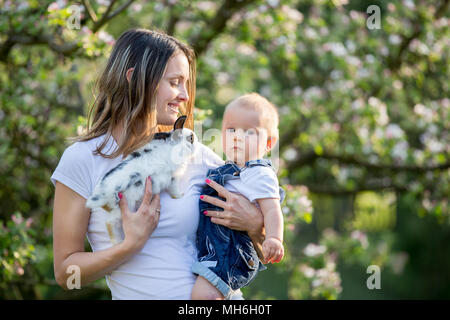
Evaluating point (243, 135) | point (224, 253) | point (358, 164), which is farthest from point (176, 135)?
point (358, 164)

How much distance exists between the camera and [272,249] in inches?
80.2

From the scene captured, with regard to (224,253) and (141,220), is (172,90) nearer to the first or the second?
(141,220)

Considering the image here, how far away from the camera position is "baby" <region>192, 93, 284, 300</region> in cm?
204

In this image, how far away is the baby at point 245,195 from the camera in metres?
2.04

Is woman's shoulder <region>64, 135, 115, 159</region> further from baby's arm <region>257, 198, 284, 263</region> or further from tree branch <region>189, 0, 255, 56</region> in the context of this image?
tree branch <region>189, 0, 255, 56</region>

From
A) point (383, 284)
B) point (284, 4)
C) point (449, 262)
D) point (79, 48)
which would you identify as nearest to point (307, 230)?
point (383, 284)

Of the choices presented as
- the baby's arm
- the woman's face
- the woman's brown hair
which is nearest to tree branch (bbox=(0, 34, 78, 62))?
the woman's brown hair

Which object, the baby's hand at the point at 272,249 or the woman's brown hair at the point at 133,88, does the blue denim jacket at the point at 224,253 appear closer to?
the baby's hand at the point at 272,249

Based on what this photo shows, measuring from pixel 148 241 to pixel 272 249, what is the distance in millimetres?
521

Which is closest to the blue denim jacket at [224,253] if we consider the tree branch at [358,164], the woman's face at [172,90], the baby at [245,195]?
the baby at [245,195]

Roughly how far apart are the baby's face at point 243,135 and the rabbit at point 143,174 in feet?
0.76

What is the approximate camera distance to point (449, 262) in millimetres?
10227

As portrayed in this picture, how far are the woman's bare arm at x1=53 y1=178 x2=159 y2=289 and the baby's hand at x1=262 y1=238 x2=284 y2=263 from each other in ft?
1.56
